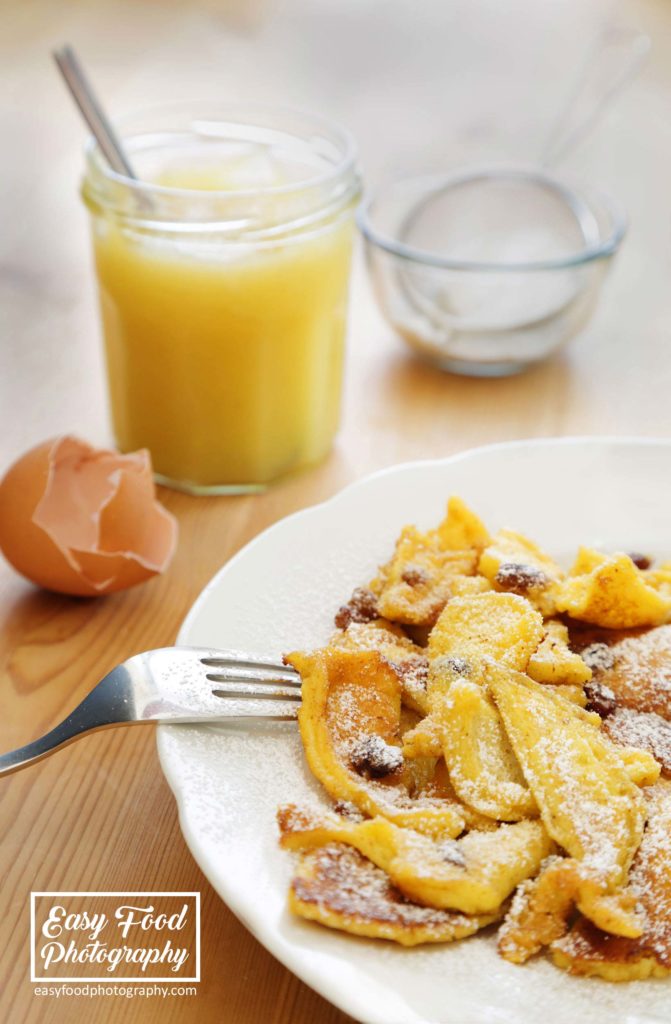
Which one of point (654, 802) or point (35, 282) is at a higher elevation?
point (654, 802)

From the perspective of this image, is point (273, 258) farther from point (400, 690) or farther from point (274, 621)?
point (400, 690)

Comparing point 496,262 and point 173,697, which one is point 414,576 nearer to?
point 173,697

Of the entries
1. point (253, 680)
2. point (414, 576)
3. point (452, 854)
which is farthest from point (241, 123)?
point (452, 854)

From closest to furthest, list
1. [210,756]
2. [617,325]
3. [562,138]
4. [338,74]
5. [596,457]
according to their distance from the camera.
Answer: [210,756]
[596,457]
[617,325]
[562,138]
[338,74]

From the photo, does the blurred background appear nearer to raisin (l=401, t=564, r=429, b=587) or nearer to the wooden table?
the wooden table

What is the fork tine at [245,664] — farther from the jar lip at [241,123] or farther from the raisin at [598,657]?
the jar lip at [241,123]

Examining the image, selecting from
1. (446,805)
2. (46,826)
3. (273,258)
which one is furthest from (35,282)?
(446,805)

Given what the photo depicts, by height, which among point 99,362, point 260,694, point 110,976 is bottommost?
point 99,362
